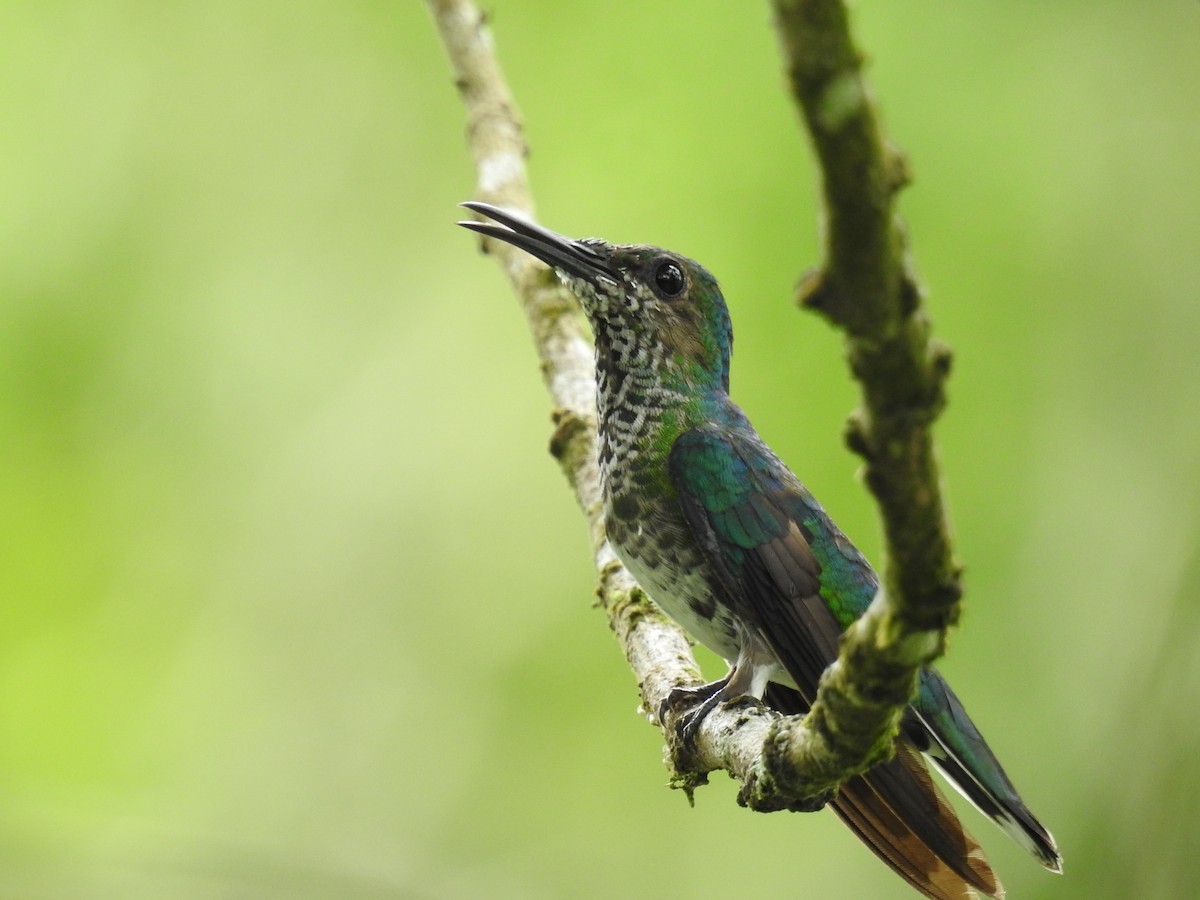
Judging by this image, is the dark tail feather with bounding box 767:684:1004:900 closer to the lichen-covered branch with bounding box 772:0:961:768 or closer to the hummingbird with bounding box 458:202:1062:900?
the hummingbird with bounding box 458:202:1062:900

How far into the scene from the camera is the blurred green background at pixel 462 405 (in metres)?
7.75

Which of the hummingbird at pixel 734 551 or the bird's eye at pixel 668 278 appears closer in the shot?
the hummingbird at pixel 734 551

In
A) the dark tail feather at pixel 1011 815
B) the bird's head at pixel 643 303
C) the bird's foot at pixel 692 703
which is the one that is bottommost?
the dark tail feather at pixel 1011 815

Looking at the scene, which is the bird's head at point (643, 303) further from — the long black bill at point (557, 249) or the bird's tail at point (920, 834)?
the bird's tail at point (920, 834)

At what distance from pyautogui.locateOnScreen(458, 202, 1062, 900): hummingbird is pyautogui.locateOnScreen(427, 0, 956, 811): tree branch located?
0.30 meters

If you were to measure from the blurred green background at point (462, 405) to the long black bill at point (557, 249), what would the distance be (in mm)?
2619

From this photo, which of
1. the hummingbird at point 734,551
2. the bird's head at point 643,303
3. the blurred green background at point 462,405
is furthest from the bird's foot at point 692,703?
the blurred green background at point 462,405

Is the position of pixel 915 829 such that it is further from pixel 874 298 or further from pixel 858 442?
pixel 874 298

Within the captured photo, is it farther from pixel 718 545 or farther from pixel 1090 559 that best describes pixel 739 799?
pixel 1090 559

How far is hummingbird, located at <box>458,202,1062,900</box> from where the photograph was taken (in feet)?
12.7

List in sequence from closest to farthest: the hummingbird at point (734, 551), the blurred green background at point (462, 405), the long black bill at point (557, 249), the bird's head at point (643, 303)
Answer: the hummingbird at point (734, 551), the long black bill at point (557, 249), the bird's head at point (643, 303), the blurred green background at point (462, 405)

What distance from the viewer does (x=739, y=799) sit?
3.11 meters

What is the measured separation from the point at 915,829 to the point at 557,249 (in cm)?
262

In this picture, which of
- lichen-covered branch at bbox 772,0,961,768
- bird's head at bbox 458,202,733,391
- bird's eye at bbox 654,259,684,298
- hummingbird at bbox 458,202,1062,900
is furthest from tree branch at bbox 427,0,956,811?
bird's eye at bbox 654,259,684,298
